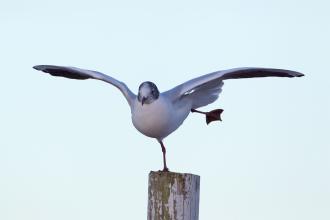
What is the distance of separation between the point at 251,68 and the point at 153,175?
6.92ft

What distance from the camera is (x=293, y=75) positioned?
6320 millimetres

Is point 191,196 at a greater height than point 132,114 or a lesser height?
lesser

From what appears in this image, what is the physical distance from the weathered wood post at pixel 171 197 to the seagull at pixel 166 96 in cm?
119

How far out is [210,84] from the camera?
650 cm

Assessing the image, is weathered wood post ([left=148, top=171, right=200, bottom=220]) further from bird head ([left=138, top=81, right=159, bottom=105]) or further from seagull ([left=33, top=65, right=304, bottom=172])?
bird head ([left=138, top=81, right=159, bottom=105])

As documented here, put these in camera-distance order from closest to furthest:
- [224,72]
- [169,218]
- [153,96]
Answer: [169,218], [153,96], [224,72]

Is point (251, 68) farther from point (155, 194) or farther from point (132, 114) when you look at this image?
point (155, 194)

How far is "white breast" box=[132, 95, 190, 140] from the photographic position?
5.58m

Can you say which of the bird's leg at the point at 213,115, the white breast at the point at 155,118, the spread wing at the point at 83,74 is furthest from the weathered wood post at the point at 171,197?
the bird's leg at the point at 213,115

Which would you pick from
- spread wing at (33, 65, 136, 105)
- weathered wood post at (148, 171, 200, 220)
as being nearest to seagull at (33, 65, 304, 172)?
spread wing at (33, 65, 136, 105)

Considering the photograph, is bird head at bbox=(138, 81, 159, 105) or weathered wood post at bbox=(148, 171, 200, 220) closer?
weathered wood post at bbox=(148, 171, 200, 220)

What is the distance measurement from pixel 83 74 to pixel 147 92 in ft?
3.61

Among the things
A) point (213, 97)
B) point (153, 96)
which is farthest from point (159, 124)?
point (213, 97)

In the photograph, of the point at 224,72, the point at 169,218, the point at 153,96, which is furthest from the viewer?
the point at 224,72
